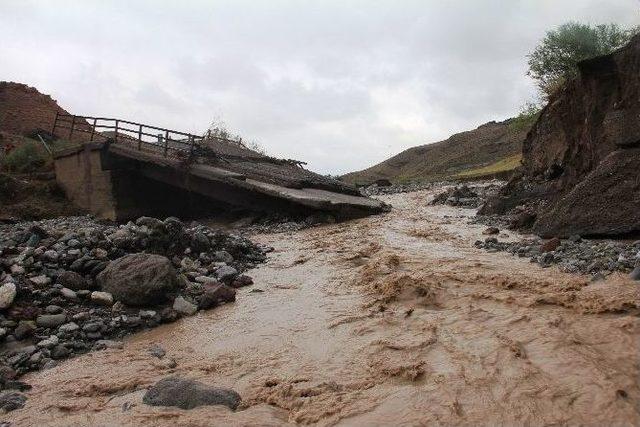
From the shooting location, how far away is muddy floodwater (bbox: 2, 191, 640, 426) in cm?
302

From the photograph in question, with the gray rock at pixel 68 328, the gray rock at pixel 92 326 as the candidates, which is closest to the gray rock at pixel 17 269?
the gray rock at pixel 68 328

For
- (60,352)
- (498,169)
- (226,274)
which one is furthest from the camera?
(498,169)

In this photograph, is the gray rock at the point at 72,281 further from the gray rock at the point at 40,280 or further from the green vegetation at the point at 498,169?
the green vegetation at the point at 498,169

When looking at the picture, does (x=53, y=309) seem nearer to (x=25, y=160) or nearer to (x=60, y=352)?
(x=60, y=352)

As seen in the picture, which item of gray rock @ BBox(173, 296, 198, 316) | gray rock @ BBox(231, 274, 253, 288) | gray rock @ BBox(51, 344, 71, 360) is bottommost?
gray rock @ BBox(51, 344, 71, 360)

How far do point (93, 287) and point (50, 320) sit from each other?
0.93m

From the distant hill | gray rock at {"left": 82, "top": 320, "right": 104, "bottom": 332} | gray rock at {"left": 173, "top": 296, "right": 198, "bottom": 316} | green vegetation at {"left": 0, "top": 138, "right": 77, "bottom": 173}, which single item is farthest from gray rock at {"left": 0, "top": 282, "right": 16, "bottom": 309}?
the distant hill

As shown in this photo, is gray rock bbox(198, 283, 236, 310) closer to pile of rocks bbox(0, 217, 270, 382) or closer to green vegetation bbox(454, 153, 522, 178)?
pile of rocks bbox(0, 217, 270, 382)

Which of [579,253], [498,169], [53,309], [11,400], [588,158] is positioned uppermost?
[498,169]

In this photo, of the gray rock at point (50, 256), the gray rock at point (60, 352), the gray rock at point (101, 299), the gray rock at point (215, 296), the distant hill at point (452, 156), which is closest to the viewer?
the gray rock at point (60, 352)

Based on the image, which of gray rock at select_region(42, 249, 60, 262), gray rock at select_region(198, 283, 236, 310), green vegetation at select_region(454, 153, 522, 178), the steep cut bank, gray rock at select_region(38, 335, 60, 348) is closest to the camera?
gray rock at select_region(38, 335, 60, 348)

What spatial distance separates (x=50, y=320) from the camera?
211 inches

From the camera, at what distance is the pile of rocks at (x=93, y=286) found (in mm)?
5094

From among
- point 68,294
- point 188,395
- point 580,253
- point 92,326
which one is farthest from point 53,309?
point 580,253
